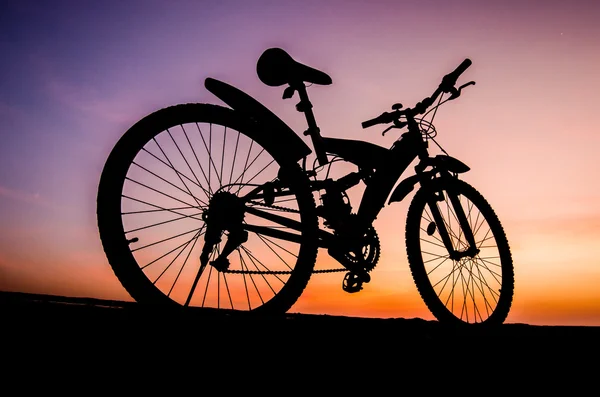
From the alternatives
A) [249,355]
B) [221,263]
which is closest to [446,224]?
[221,263]

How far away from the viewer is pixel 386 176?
355 centimetres

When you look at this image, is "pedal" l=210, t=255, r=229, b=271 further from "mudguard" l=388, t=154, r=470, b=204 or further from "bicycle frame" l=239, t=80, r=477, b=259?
"mudguard" l=388, t=154, r=470, b=204

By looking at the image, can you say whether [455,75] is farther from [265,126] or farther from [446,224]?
[265,126]

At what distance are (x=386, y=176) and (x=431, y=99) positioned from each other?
84cm

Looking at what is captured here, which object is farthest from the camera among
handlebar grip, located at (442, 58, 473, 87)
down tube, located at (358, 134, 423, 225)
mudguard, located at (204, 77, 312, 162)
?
handlebar grip, located at (442, 58, 473, 87)

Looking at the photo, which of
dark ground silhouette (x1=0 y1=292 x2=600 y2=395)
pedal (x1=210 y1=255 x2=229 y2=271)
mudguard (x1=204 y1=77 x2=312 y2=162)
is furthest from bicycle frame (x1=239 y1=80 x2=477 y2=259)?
dark ground silhouette (x1=0 y1=292 x2=600 y2=395)

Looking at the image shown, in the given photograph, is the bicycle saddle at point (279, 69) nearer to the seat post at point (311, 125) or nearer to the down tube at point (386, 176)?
the seat post at point (311, 125)

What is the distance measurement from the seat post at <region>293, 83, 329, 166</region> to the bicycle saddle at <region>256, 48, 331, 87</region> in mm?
75

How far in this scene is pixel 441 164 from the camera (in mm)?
3852

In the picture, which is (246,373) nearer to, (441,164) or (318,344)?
(318,344)

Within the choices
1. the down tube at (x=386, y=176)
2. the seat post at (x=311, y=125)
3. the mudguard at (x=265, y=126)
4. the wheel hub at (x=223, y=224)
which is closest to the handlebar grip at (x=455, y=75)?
the down tube at (x=386, y=176)

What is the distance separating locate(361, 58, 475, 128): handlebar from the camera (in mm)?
3748

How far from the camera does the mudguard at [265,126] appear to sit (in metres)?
2.73

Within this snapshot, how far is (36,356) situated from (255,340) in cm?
64
